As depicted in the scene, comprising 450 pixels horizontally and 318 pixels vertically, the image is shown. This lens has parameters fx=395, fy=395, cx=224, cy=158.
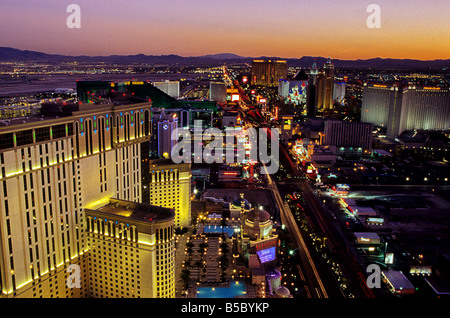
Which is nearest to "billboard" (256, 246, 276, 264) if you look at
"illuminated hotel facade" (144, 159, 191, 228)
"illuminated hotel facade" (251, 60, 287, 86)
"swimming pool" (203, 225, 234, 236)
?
"swimming pool" (203, 225, 234, 236)

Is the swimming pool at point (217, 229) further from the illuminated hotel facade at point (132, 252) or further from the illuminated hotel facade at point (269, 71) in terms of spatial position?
the illuminated hotel facade at point (269, 71)

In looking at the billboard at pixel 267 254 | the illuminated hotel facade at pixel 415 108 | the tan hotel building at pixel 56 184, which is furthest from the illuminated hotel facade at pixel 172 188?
the illuminated hotel facade at pixel 415 108

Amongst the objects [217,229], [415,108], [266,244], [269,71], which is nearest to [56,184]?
[266,244]

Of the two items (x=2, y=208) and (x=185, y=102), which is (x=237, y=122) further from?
(x=2, y=208)

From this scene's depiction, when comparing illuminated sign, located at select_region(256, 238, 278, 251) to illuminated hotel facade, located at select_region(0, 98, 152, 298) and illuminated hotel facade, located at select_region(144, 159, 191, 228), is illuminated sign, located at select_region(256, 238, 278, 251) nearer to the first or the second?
illuminated hotel facade, located at select_region(144, 159, 191, 228)
